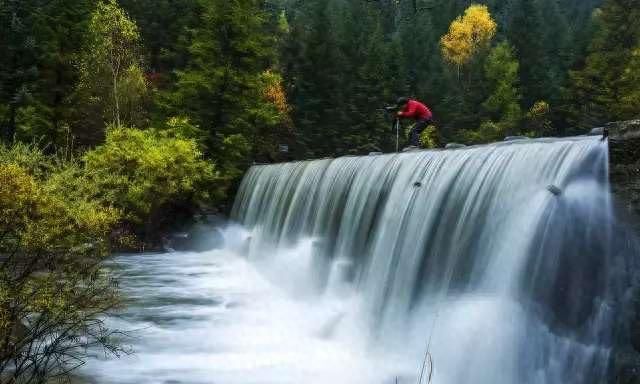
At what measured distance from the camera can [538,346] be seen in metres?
8.09

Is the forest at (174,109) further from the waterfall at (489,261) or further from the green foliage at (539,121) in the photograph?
the waterfall at (489,261)

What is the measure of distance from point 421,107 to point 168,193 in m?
10.5

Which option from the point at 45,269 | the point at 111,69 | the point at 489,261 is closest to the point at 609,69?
the point at 111,69

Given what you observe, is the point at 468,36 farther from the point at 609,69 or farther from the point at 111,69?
the point at 111,69

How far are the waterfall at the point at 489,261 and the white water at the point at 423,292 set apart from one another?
25 millimetres

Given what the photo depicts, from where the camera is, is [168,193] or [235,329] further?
[168,193]

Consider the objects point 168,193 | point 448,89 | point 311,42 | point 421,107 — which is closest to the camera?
point 421,107

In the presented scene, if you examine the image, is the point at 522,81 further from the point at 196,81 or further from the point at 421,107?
the point at 421,107

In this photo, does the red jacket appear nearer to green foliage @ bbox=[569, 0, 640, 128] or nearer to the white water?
the white water

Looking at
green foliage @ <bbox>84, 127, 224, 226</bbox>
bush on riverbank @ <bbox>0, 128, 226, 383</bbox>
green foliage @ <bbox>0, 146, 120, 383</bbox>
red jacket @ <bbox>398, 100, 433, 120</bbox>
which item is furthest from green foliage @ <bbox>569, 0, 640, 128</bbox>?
green foliage @ <bbox>0, 146, 120, 383</bbox>

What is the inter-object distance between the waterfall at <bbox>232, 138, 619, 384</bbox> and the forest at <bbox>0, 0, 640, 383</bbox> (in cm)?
504

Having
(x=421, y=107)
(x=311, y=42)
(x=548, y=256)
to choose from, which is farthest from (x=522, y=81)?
(x=548, y=256)

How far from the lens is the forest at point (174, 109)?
670cm

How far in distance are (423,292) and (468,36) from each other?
60859mm
